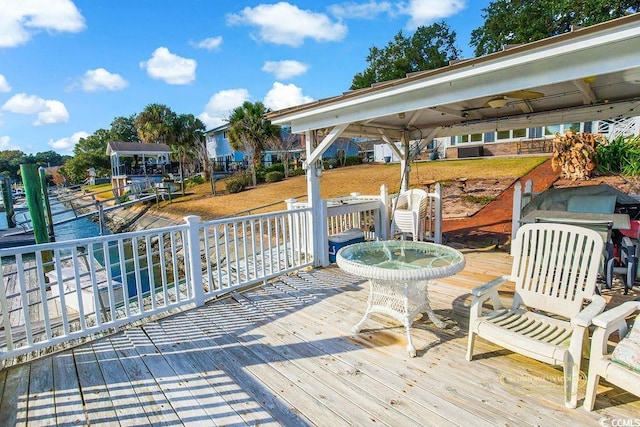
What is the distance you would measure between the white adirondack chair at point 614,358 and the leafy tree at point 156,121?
1190 inches

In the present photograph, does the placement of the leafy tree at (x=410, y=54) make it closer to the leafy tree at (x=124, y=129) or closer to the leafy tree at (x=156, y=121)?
the leafy tree at (x=156, y=121)

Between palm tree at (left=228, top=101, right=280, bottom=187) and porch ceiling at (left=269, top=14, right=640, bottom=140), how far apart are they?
612 inches

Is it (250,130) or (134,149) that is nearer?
(250,130)

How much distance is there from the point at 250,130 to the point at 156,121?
39.2ft

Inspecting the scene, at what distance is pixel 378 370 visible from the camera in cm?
239

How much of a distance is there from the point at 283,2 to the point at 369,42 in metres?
17.9

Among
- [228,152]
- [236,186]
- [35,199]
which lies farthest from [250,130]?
[35,199]

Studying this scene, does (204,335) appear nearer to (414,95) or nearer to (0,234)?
(414,95)

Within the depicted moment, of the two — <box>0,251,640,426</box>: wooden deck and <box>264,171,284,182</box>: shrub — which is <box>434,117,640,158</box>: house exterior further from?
<box>0,251,640,426</box>: wooden deck

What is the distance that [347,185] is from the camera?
15.1m

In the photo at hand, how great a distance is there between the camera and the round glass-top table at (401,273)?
2512 millimetres

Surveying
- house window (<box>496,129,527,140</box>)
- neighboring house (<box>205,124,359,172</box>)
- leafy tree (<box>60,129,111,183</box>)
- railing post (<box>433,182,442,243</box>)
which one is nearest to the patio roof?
neighboring house (<box>205,124,359,172</box>)

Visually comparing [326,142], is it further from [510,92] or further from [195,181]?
[195,181]

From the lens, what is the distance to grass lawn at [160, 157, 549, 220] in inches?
504
